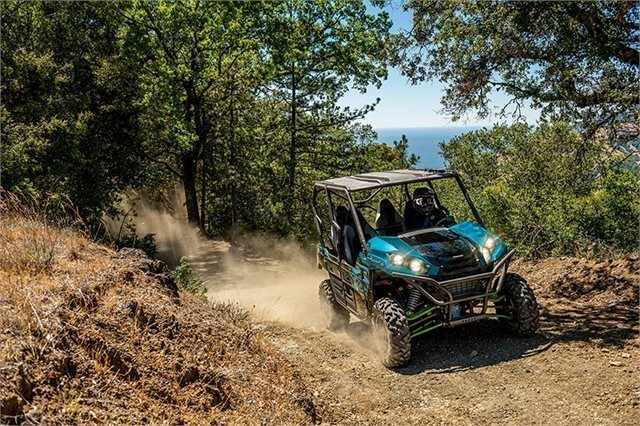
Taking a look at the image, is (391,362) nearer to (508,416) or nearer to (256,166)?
(508,416)

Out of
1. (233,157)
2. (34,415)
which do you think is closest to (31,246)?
(34,415)

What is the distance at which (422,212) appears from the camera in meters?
8.40

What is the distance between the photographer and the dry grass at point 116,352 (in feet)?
12.4

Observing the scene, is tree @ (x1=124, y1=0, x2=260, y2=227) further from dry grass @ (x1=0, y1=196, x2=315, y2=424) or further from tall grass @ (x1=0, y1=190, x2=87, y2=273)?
dry grass @ (x1=0, y1=196, x2=315, y2=424)

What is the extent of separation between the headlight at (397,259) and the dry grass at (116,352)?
1911 mm

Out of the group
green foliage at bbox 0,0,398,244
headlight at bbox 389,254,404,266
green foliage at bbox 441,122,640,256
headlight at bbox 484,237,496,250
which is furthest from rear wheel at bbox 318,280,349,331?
green foliage at bbox 0,0,398,244

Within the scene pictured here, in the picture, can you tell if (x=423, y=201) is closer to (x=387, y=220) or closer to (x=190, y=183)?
(x=387, y=220)

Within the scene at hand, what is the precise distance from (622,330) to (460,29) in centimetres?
496

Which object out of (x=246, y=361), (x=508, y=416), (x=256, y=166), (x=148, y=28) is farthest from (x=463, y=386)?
(x=148, y=28)

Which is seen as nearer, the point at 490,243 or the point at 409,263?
the point at 409,263

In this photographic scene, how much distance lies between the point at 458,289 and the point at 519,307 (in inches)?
35.6

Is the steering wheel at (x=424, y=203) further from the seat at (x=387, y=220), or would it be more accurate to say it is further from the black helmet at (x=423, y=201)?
the seat at (x=387, y=220)

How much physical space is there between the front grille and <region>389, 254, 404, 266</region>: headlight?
624 millimetres

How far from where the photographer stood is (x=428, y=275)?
Result: 21.3 feet
